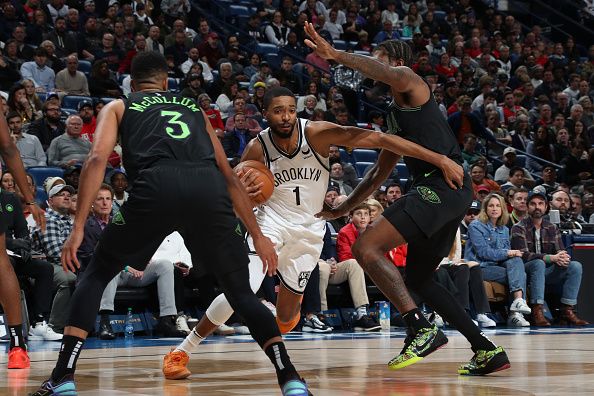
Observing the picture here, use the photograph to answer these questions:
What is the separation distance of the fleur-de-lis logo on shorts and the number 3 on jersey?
5.40ft

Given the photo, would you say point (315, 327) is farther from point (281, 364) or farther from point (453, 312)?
point (281, 364)

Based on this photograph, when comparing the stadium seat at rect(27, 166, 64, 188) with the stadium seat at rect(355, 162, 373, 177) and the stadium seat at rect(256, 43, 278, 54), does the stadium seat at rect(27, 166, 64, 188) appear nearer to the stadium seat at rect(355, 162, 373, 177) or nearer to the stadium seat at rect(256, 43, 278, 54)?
the stadium seat at rect(355, 162, 373, 177)

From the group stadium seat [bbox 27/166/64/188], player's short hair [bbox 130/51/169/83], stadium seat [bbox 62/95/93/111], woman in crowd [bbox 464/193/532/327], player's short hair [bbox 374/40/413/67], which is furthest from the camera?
stadium seat [bbox 62/95/93/111]

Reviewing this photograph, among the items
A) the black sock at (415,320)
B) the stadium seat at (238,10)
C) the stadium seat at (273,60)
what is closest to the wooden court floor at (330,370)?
the black sock at (415,320)

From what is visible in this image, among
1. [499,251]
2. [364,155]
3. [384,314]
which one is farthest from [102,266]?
[364,155]

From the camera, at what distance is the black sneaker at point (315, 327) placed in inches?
388

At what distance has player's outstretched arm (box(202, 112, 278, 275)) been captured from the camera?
4434 mm

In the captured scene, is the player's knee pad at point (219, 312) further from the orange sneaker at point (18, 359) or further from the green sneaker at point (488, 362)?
the green sneaker at point (488, 362)

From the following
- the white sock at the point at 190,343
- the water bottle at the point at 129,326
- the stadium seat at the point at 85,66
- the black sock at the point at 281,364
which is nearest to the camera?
the black sock at the point at 281,364

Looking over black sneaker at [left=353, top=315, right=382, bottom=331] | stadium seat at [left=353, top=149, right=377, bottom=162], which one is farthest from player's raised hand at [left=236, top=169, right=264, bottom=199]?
stadium seat at [left=353, top=149, right=377, bottom=162]

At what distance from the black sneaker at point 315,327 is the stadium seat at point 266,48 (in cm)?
835

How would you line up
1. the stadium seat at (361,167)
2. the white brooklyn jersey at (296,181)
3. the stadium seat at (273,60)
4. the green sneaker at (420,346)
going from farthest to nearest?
1. the stadium seat at (273,60)
2. the stadium seat at (361,167)
3. the white brooklyn jersey at (296,181)
4. the green sneaker at (420,346)

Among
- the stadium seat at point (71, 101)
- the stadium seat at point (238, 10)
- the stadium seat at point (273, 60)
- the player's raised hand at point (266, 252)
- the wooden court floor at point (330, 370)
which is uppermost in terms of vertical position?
the stadium seat at point (238, 10)

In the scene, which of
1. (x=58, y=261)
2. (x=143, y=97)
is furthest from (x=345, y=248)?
(x=143, y=97)
